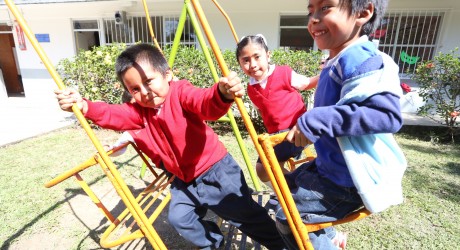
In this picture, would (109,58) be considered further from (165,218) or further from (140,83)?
(140,83)

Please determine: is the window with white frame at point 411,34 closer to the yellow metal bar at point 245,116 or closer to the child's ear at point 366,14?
the child's ear at point 366,14

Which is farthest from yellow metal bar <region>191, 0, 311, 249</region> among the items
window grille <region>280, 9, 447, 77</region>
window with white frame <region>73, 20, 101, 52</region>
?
window with white frame <region>73, 20, 101, 52</region>

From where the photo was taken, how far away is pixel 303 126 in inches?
39.8

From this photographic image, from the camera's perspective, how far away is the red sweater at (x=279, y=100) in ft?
7.63

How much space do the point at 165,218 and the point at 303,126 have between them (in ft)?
6.76

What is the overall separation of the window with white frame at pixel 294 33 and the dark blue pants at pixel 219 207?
20.0 ft

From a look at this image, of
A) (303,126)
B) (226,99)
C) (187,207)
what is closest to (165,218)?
(187,207)

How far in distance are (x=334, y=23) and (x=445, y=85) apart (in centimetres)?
493

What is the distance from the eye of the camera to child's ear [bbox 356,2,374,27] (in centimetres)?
108

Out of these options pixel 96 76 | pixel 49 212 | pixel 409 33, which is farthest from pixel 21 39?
pixel 409 33

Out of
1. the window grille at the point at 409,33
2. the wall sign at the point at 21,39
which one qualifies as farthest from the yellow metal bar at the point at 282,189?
the wall sign at the point at 21,39

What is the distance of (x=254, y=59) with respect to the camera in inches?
88.0

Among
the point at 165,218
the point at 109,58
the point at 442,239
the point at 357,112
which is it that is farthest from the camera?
the point at 109,58

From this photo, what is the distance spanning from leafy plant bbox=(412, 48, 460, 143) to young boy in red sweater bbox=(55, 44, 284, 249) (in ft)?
15.2
